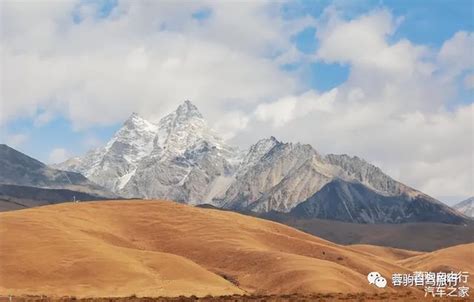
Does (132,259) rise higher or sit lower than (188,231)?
lower

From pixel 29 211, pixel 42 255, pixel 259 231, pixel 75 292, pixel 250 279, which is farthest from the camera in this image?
pixel 259 231

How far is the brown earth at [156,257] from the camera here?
80875 mm

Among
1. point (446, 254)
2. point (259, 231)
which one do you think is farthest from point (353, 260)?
point (446, 254)

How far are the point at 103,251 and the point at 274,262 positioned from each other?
2473cm

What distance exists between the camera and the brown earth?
3184 inches

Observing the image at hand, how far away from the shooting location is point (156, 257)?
9475 centimetres

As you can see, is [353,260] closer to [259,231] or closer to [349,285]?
[259,231]

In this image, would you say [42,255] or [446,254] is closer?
[42,255]

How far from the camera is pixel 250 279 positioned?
318ft

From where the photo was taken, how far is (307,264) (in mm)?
99125

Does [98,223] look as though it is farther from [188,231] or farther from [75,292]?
[75,292]

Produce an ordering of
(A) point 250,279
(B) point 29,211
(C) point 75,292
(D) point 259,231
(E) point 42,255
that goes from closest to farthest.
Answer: (C) point 75,292, (E) point 42,255, (A) point 250,279, (B) point 29,211, (D) point 259,231

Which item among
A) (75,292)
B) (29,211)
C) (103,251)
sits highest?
(29,211)

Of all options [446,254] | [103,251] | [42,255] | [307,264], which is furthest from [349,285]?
[446,254]
